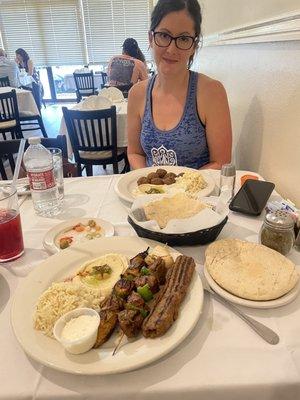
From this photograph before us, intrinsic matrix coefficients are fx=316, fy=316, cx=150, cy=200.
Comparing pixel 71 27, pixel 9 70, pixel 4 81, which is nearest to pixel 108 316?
pixel 4 81

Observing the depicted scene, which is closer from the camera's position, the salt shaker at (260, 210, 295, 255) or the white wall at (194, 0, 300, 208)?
the salt shaker at (260, 210, 295, 255)

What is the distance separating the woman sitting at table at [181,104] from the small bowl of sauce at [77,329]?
1.11 metres

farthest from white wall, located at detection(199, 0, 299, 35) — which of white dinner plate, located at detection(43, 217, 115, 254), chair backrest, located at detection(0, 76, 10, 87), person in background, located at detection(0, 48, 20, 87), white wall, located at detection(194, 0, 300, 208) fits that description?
person in background, located at detection(0, 48, 20, 87)

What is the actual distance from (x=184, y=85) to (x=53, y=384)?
57.5 inches

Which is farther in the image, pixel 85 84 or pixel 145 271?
pixel 85 84

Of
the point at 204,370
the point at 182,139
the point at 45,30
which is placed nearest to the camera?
the point at 204,370

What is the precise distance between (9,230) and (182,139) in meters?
0.99

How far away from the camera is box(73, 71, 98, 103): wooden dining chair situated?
20.3 feet

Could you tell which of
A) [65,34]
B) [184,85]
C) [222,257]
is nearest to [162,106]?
[184,85]

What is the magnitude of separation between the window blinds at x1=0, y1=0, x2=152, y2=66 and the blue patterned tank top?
6810mm

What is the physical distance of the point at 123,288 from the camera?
680 mm

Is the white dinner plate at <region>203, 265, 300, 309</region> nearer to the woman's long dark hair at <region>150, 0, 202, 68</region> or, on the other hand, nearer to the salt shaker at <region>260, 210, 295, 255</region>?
the salt shaker at <region>260, 210, 295, 255</region>

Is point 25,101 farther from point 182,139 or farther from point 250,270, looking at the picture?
point 250,270

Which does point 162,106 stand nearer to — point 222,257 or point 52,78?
point 222,257
